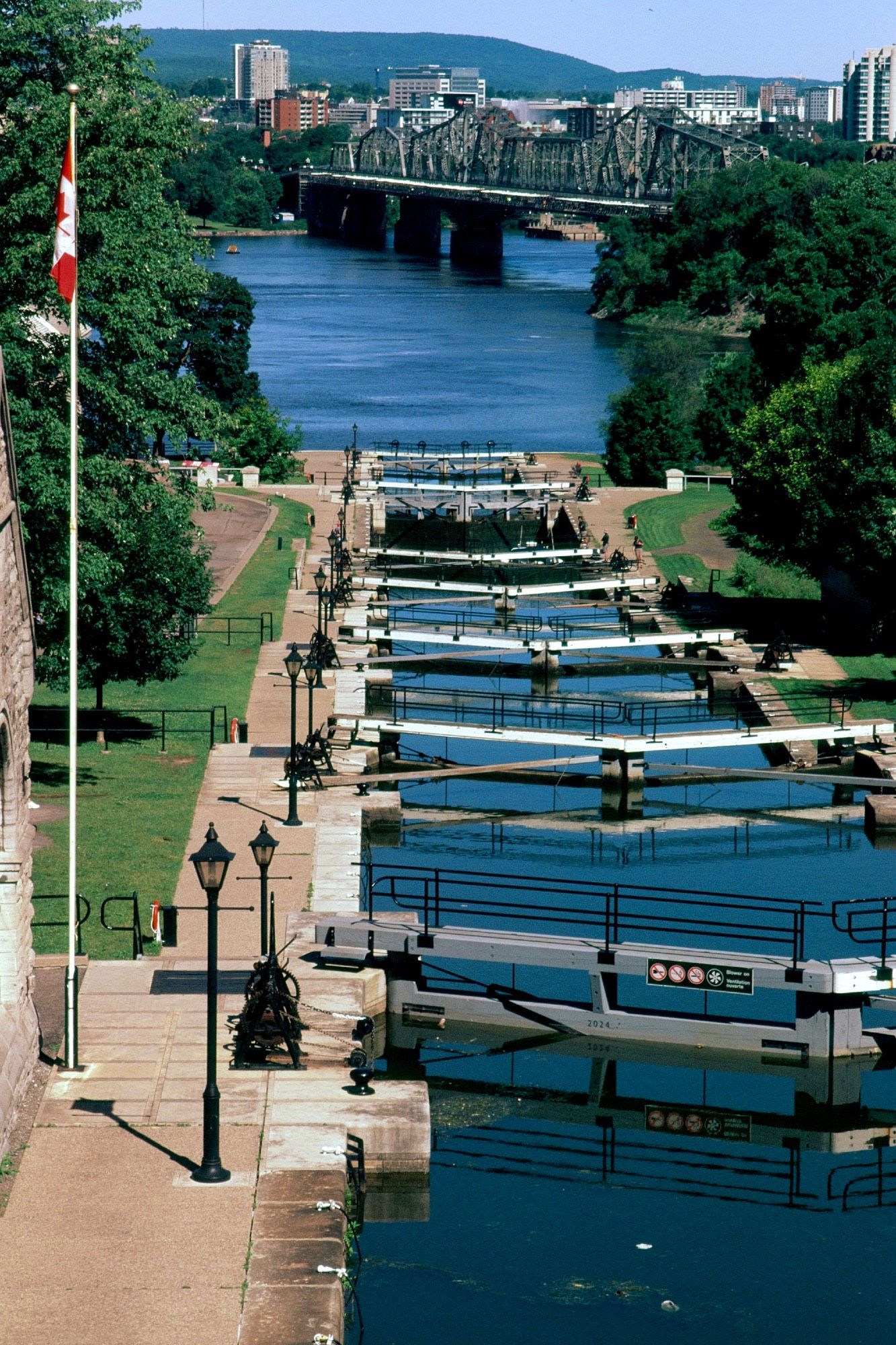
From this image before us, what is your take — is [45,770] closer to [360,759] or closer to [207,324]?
[360,759]

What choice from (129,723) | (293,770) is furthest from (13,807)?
(129,723)

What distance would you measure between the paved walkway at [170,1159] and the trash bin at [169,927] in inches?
8.3

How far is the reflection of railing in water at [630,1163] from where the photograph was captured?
23.7 m

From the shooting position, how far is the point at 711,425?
86875 millimetres

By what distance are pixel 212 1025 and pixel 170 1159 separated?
5.60 ft

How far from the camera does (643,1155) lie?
24766mm

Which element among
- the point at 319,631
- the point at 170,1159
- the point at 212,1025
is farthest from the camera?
the point at 319,631

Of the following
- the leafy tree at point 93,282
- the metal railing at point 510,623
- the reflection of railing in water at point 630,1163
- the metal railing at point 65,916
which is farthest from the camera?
the metal railing at point 510,623

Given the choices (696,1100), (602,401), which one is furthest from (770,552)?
(602,401)

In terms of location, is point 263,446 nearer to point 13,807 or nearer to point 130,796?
point 130,796

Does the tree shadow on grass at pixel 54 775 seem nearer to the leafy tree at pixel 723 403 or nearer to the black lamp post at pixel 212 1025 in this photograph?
the black lamp post at pixel 212 1025

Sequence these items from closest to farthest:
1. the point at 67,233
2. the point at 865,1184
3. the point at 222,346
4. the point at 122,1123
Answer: the point at 122,1123
the point at 67,233
the point at 865,1184
the point at 222,346

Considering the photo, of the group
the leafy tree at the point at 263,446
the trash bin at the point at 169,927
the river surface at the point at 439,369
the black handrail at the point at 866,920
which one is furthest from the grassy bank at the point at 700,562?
the trash bin at the point at 169,927

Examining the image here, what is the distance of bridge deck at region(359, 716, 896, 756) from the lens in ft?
140
